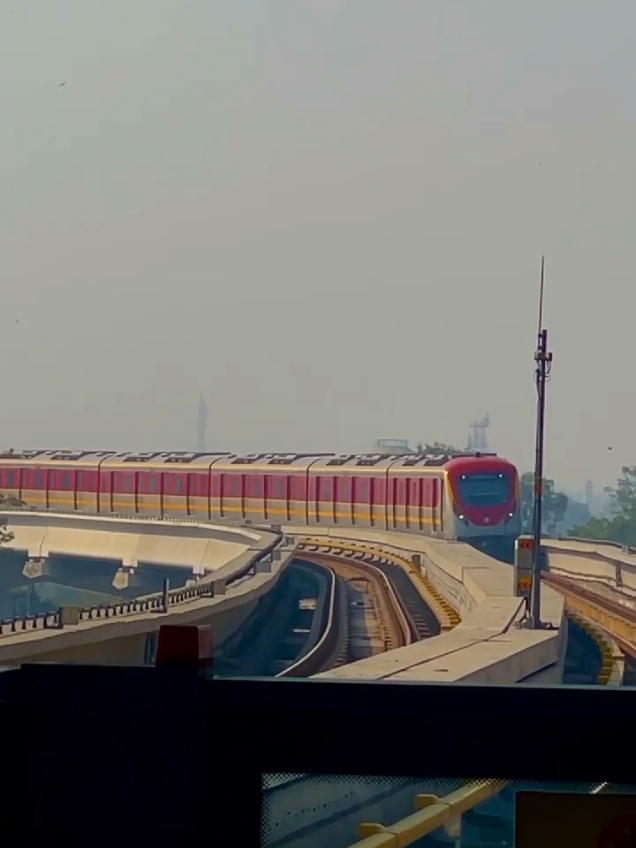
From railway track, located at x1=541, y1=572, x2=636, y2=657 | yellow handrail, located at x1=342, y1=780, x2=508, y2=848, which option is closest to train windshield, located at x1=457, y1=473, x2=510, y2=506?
railway track, located at x1=541, y1=572, x2=636, y2=657

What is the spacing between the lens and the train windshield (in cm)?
1681

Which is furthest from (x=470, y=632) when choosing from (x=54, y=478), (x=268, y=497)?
(x=268, y=497)

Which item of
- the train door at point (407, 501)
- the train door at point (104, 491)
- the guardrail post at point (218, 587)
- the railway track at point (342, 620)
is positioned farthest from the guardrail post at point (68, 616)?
the train door at point (407, 501)

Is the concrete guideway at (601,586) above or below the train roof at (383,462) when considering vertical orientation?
below

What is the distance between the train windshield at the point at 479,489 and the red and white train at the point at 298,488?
1 cm

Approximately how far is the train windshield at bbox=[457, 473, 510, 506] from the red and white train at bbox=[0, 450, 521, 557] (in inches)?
0.5

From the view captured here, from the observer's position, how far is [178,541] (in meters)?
13.2

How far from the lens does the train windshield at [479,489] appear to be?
16812 mm

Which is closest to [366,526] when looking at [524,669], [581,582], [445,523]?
[445,523]

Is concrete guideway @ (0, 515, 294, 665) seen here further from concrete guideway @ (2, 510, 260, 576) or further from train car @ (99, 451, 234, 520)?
train car @ (99, 451, 234, 520)

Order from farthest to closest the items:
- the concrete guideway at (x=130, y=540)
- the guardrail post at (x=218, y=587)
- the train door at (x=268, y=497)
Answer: the train door at (x=268, y=497), the concrete guideway at (x=130, y=540), the guardrail post at (x=218, y=587)

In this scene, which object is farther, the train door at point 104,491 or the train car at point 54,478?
the train door at point 104,491

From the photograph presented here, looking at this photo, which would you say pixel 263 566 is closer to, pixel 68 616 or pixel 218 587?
pixel 218 587

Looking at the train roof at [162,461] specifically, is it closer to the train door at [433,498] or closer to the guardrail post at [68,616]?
the train door at [433,498]
